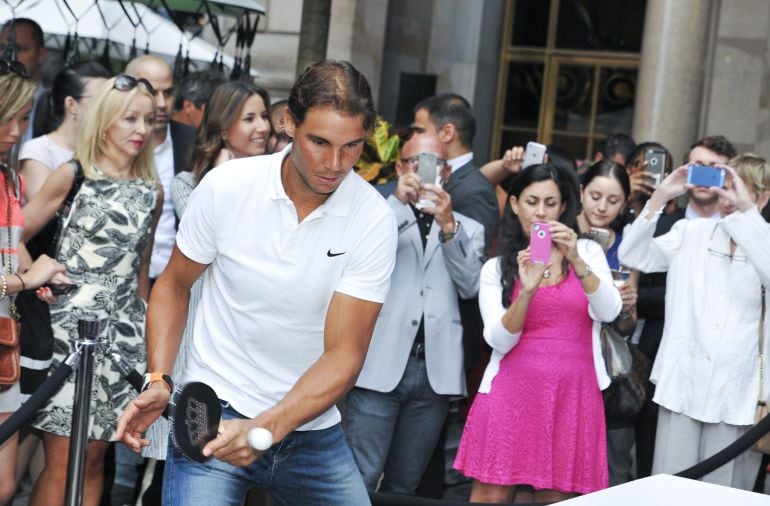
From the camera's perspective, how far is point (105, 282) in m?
5.56

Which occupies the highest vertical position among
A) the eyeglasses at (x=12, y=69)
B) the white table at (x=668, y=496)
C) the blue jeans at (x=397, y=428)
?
the eyeglasses at (x=12, y=69)

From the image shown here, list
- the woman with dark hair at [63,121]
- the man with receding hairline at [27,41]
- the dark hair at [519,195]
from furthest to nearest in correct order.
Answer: the man with receding hairline at [27,41]
the woman with dark hair at [63,121]
the dark hair at [519,195]

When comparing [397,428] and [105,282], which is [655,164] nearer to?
[397,428]

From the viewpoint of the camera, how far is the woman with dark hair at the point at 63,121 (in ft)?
19.9

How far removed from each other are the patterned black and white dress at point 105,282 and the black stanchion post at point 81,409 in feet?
2.45

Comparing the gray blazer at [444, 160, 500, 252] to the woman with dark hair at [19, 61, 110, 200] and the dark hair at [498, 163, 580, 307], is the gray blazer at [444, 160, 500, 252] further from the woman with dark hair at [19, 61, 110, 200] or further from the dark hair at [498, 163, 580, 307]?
the woman with dark hair at [19, 61, 110, 200]

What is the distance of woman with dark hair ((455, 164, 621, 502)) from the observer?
5.60 metres

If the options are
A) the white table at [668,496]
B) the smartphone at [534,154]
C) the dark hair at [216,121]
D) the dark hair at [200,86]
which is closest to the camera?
the white table at [668,496]

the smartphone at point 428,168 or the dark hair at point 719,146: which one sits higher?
the dark hair at point 719,146

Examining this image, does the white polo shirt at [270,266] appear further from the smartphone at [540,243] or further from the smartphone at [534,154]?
the smartphone at [534,154]

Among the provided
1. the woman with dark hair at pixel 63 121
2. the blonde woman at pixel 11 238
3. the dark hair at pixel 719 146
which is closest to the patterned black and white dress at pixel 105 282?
the blonde woman at pixel 11 238

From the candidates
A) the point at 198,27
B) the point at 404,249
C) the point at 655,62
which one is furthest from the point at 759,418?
the point at 198,27

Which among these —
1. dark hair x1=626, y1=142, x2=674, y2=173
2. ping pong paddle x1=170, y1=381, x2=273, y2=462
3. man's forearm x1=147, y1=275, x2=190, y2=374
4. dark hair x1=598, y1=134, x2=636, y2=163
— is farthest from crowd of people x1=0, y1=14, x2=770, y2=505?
dark hair x1=598, y1=134, x2=636, y2=163

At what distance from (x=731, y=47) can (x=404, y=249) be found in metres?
6.93
